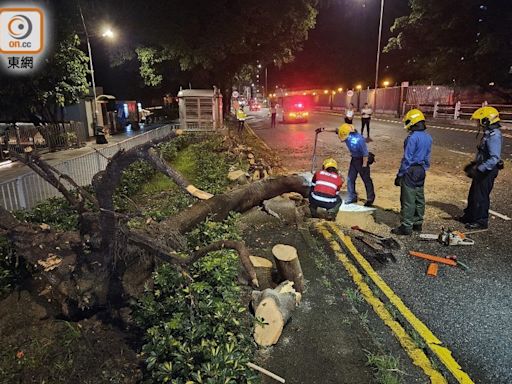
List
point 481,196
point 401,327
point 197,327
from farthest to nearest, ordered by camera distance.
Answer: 1. point 481,196
2. point 401,327
3. point 197,327

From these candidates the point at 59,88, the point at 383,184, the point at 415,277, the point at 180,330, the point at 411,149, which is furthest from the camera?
the point at 59,88

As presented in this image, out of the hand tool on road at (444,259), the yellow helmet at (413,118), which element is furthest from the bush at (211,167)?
the hand tool on road at (444,259)

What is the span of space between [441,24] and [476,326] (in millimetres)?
32149

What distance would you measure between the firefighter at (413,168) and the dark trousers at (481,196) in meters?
1.00

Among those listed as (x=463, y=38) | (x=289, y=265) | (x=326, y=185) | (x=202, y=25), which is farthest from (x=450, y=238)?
(x=463, y=38)

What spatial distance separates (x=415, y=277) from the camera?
4.57 meters

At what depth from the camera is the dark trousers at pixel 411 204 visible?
5.77m

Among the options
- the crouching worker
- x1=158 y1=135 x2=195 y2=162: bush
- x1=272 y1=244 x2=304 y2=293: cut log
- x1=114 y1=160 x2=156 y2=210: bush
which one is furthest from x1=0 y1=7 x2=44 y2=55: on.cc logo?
x1=272 y1=244 x2=304 y2=293: cut log

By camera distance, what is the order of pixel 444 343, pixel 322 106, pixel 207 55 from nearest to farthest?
1. pixel 444 343
2. pixel 207 55
3. pixel 322 106

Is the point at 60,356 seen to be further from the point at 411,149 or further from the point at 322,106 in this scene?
the point at 322,106

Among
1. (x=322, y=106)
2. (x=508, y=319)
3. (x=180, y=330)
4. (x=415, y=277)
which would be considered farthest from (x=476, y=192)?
(x=322, y=106)

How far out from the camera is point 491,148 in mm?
5750

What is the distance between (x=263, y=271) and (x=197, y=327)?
5.76ft

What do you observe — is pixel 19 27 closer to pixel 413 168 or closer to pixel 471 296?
pixel 413 168
